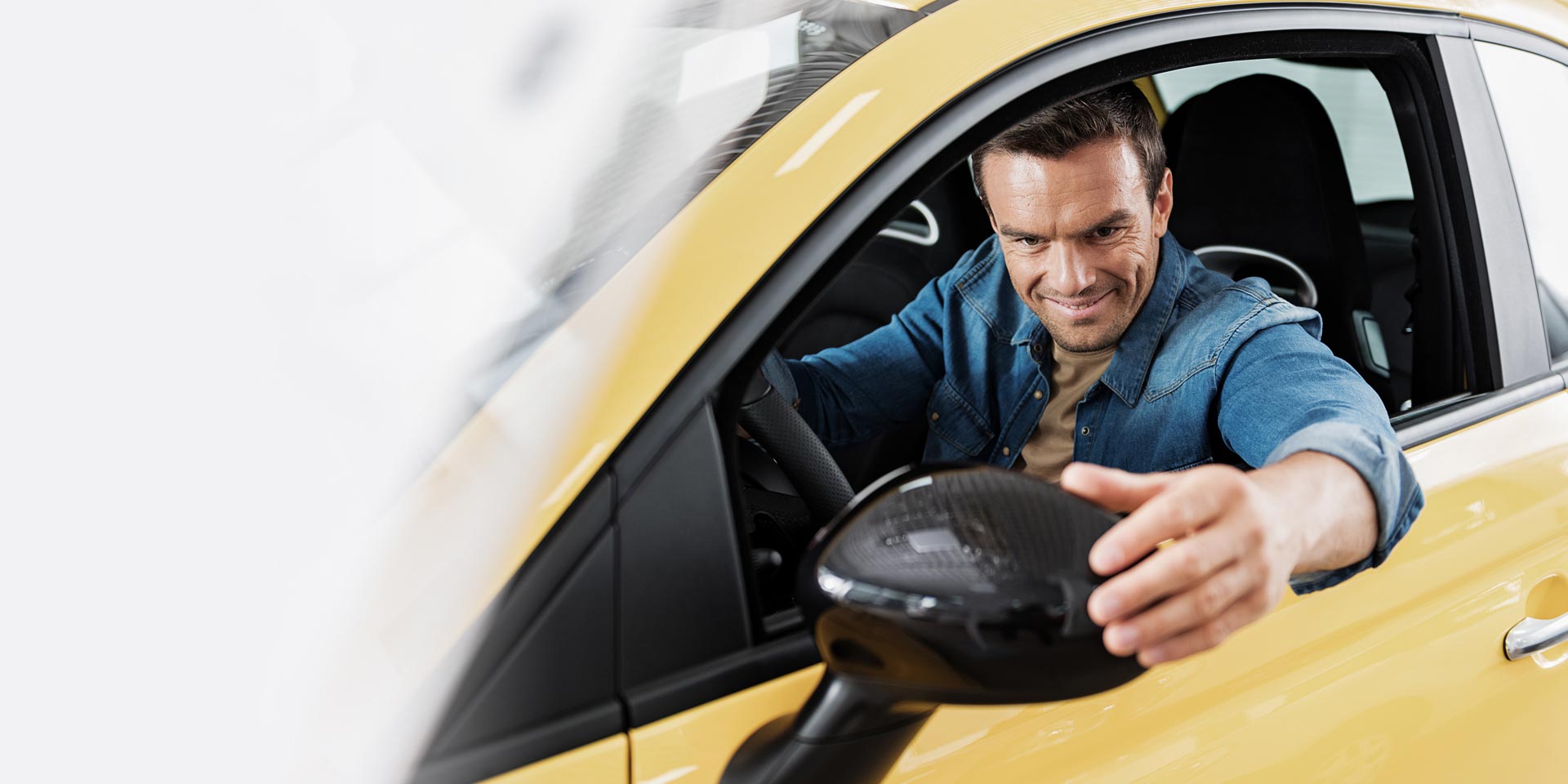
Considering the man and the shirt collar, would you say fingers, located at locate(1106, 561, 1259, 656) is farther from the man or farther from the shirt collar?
the shirt collar

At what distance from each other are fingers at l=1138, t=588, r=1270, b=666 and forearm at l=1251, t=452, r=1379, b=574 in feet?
0.30

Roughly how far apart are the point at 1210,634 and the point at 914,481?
233 millimetres

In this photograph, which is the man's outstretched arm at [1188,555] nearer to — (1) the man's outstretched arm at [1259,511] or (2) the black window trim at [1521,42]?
(1) the man's outstretched arm at [1259,511]

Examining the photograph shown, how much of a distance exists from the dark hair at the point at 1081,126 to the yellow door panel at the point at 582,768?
31.6 inches

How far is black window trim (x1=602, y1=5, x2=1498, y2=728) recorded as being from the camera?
2.96 ft

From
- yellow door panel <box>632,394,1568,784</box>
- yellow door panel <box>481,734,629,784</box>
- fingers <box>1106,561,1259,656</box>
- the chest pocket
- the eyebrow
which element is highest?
yellow door panel <box>481,734,629,784</box>

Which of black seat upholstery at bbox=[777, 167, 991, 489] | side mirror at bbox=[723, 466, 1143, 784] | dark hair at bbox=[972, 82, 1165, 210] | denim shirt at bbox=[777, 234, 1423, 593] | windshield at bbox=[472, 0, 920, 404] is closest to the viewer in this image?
side mirror at bbox=[723, 466, 1143, 784]

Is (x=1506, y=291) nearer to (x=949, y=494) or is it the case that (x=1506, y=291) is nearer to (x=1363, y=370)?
(x=1363, y=370)

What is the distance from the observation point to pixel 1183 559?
80 centimetres

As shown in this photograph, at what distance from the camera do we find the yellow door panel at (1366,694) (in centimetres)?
100

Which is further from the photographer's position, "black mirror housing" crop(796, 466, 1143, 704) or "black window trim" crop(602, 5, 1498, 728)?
"black window trim" crop(602, 5, 1498, 728)

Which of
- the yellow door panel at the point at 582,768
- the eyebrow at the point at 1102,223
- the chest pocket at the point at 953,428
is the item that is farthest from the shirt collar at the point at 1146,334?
the yellow door panel at the point at 582,768

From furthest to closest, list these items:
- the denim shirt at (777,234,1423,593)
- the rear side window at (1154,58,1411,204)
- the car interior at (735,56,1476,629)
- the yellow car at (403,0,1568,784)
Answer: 1. the rear side window at (1154,58,1411,204)
2. the car interior at (735,56,1476,629)
3. the denim shirt at (777,234,1423,593)
4. the yellow car at (403,0,1568,784)

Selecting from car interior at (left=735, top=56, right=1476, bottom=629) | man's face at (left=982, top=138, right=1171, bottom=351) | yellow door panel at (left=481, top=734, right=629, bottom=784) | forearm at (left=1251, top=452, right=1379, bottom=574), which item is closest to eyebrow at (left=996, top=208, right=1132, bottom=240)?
man's face at (left=982, top=138, right=1171, bottom=351)
